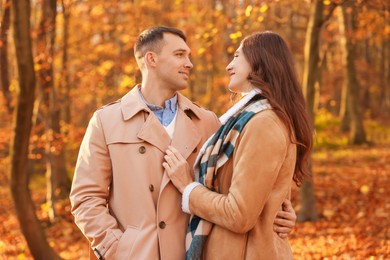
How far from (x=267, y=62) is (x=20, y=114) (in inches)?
163

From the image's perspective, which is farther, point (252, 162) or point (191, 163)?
point (191, 163)

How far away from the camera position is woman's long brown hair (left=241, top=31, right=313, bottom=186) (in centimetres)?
301

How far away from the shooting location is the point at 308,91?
28.9 feet

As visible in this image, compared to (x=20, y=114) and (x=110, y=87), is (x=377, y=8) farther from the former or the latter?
(x=110, y=87)

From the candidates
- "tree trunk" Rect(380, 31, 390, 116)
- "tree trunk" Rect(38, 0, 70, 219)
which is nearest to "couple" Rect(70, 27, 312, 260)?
"tree trunk" Rect(38, 0, 70, 219)

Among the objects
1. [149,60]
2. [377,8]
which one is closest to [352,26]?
[377,8]

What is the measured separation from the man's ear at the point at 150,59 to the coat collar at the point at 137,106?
0.62 feet

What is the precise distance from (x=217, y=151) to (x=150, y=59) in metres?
0.93

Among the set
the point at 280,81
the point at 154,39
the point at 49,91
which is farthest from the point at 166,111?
the point at 49,91

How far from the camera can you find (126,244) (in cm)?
327

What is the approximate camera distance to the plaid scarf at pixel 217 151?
2977 millimetres

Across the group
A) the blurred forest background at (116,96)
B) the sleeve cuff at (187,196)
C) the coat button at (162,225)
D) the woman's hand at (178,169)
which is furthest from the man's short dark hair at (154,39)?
the blurred forest background at (116,96)

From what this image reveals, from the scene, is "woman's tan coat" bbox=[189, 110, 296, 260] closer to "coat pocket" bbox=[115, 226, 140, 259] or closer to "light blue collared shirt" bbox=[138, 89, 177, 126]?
"coat pocket" bbox=[115, 226, 140, 259]

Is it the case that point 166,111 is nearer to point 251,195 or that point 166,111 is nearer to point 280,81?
point 280,81
